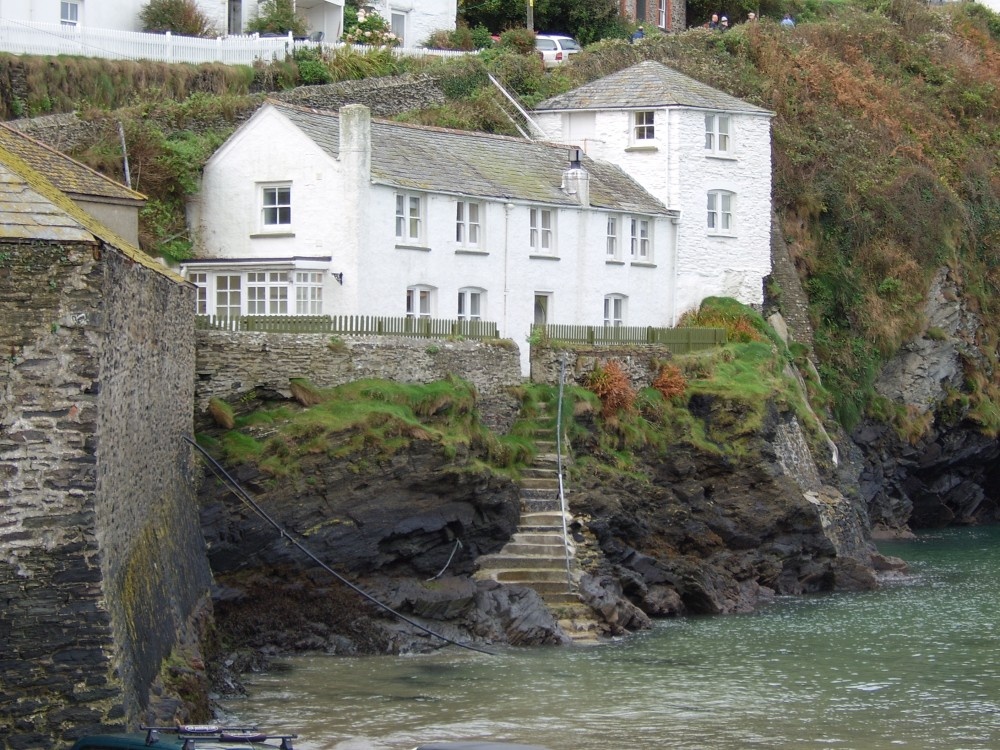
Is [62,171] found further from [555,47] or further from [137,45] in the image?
[555,47]

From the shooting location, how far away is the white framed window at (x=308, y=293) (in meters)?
40.0

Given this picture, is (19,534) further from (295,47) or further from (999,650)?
(295,47)

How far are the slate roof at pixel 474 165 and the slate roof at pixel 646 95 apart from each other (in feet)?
6.66

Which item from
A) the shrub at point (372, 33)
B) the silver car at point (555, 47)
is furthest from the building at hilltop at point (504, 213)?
the silver car at point (555, 47)

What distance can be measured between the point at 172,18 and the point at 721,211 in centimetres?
1853

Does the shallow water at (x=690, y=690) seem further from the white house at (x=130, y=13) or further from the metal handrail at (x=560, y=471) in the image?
the white house at (x=130, y=13)

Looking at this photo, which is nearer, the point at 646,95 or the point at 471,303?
the point at 471,303

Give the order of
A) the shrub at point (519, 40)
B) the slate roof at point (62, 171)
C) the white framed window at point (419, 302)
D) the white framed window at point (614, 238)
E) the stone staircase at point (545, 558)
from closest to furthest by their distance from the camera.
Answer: the slate roof at point (62, 171), the stone staircase at point (545, 558), the white framed window at point (419, 302), the white framed window at point (614, 238), the shrub at point (519, 40)

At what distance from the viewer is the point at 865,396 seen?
54062mm

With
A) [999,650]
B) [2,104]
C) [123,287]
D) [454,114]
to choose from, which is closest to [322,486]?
[123,287]

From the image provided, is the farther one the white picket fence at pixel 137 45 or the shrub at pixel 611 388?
the white picket fence at pixel 137 45

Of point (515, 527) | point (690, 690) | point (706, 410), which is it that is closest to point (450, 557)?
point (515, 527)

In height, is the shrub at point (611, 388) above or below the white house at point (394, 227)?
below

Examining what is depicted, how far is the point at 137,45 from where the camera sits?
51625mm
